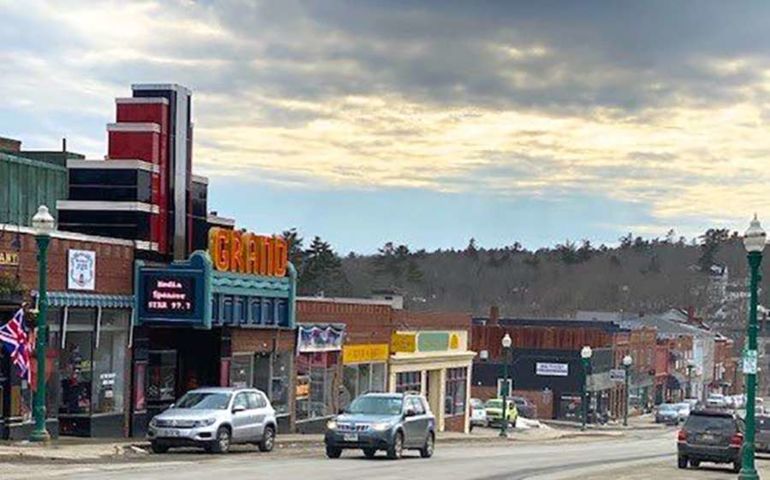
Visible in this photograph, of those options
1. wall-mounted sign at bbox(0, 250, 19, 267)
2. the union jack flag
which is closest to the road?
the union jack flag

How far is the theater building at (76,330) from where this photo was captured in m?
34.5

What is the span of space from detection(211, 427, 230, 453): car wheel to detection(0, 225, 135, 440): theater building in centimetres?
472

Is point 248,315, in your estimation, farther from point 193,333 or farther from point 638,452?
point 638,452

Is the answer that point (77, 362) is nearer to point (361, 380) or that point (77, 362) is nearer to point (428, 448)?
point (428, 448)

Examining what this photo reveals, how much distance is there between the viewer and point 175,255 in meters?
42.9

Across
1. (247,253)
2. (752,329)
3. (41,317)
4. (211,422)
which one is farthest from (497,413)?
(752,329)

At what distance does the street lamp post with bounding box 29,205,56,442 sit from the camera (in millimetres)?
31969

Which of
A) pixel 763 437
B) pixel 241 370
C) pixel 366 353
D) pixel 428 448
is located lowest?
pixel 763 437

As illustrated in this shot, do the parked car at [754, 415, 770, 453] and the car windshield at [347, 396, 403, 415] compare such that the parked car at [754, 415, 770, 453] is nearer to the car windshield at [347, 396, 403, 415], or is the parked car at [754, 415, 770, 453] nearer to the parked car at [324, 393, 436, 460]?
the parked car at [324, 393, 436, 460]

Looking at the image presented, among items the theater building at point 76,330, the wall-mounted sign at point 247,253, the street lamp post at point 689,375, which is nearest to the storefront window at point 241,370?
the wall-mounted sign at point 247,253

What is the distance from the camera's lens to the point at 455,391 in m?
70.2

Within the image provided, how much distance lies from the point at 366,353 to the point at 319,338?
5.30m

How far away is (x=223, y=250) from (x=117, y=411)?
5.82 metres

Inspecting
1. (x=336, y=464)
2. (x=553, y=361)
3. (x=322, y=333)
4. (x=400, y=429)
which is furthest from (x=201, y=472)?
(x=553, y=361)
